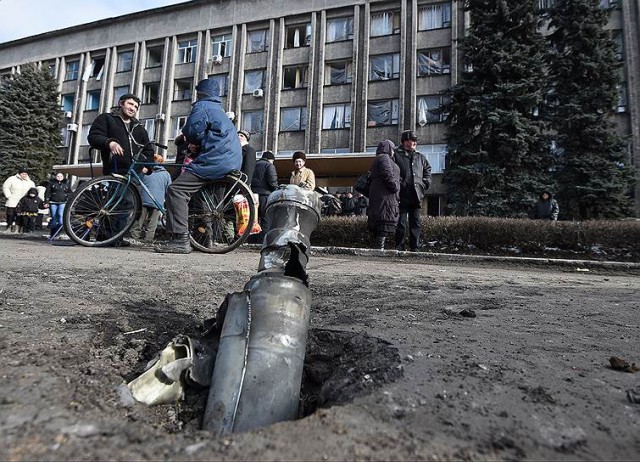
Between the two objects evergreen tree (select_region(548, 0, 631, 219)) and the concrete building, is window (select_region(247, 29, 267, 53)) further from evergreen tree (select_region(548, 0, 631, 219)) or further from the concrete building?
evergreen tree (select_region(548, 0, 631, 219))

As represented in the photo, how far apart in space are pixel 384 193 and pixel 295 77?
20.8 metres

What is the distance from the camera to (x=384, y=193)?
20.6 feet

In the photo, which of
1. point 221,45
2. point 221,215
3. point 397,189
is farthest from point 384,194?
point 221,45

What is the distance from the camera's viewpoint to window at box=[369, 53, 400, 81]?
2279 centimetres

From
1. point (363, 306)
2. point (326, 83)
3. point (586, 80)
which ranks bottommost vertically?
point (363, 306)

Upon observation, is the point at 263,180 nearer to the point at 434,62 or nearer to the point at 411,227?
the point at 411,227

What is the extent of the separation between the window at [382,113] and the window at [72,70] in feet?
75.7

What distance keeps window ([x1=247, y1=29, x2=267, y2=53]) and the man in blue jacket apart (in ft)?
76.8

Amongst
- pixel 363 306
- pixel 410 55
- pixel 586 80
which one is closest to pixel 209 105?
pixel 363 306

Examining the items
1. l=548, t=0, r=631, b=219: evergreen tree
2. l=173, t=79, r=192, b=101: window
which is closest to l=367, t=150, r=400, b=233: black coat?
l=548, t=0, r=631, b=219: evergreen tree

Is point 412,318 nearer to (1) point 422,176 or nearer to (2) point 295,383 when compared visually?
(2) point 295,383

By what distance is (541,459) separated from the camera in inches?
34.5

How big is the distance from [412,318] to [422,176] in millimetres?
5079

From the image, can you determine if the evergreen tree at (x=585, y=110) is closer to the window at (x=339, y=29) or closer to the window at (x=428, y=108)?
the window at (x=428, y=108)
